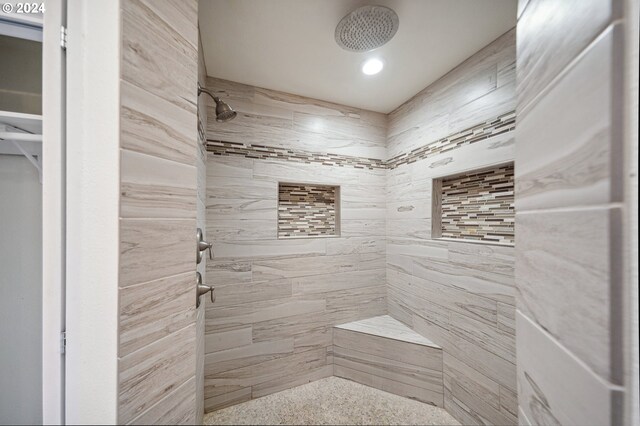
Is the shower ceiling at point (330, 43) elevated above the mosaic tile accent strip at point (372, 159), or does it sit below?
above

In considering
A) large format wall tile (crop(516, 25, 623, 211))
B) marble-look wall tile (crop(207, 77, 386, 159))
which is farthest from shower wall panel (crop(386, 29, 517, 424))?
large format wall tile (crop(516, 25, 623, 211))

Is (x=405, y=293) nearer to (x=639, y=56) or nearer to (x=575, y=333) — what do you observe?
(x=575, y=333)

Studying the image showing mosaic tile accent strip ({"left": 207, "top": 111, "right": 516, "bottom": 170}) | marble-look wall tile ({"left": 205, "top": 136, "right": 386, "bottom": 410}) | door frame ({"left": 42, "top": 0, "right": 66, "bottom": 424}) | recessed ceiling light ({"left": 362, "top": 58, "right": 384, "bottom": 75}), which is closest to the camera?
door frame ({"left": 42, "top": 0, "right": 66, "bottom": 424})

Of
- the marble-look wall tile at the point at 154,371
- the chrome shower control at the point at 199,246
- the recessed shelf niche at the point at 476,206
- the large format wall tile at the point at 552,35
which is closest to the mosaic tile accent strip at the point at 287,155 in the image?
the recessed shelf niche at the point at 476,206

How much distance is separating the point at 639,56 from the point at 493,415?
1.74m

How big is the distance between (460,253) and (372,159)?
1.04m

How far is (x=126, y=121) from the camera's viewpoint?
612 mm

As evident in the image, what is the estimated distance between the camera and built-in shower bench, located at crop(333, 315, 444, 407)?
64.6 inches

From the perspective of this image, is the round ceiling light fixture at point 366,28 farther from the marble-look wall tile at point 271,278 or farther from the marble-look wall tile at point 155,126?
the marble-look wall tile at point 155,126

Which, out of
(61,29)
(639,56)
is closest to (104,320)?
(61,29)

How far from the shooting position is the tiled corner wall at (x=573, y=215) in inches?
9.8

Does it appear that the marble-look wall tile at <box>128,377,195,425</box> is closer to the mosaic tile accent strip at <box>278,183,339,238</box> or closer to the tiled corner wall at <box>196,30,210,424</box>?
the tiled corner wall at <box>196,30,210,424</box>

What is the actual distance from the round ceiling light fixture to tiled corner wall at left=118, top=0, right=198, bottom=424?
0.71 metres

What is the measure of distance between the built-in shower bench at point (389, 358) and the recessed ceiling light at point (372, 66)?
1840 mm
